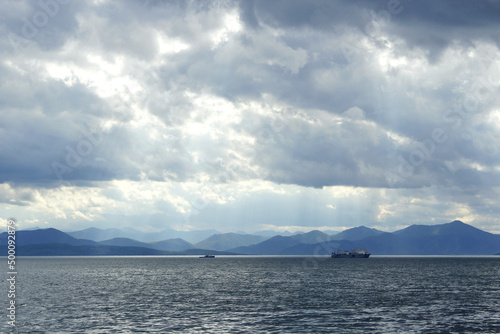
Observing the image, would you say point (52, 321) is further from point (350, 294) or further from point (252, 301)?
point (350, 294)

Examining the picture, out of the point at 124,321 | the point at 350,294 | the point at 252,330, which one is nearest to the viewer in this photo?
the point at 252,330

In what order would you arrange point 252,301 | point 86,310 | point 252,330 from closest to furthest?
point 252,330 < point 86,310 < point 252,301

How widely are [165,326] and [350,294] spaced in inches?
2317

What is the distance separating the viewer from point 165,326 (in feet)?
232

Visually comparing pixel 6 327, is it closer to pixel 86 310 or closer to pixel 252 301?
pixel 86 310

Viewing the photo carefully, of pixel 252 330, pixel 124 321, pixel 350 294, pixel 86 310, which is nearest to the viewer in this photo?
pixel 252 330

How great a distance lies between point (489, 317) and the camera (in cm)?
7875

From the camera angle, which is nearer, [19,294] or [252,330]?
[252,330]

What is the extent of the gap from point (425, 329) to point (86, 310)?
60602mm

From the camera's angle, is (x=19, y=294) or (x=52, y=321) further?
(x=19, y=294)

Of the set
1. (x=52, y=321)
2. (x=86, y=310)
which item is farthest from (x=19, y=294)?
(x=52, y=321)

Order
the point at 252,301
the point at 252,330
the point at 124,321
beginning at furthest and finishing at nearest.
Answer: the point at 252,301, the point at 124,321, the point at 252,330

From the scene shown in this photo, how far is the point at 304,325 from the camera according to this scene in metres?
71.4

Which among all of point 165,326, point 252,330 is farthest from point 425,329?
point 165,326
